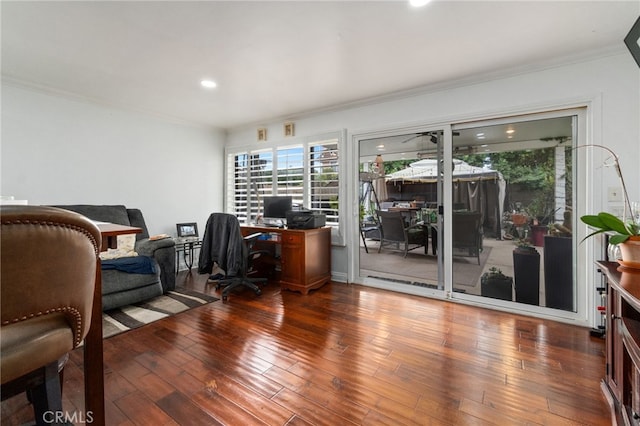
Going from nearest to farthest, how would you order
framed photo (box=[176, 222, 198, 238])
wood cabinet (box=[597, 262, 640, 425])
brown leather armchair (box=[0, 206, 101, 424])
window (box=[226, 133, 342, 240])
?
1. brown leather armchair (box=[0, 206, 101, 424])
2. wood cabinet (box=[597, 262, 640, 425])
3. window (box=[226, 133, 342, 240])
4. framed photo (box=[176, 222, 198, 238])

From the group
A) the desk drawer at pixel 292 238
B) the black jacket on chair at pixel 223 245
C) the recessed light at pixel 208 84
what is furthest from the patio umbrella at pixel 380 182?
the recessed light at pixel 208 84

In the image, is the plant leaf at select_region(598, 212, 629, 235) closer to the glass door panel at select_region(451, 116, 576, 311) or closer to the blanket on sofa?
the glass door panel at select_region(451, 116, 576, 311)

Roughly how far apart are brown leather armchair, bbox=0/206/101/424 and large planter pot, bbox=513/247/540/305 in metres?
3.40

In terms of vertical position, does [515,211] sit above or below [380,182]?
below

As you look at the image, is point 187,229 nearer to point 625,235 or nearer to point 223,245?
point 223,245

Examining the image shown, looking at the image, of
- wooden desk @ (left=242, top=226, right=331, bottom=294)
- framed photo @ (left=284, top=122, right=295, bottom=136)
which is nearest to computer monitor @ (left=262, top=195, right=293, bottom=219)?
wooden desk @ (left=242, top=226, right=331, bottom=294)

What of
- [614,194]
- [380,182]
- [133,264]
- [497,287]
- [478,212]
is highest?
[380,182]

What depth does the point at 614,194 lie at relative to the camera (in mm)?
2299

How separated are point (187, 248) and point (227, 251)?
62.3 inches

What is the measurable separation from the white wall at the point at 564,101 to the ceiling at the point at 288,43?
12 cm

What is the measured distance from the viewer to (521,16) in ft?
6.27

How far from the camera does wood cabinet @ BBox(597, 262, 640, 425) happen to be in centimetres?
110

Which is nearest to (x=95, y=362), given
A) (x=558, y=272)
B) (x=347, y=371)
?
(x=347, y=371)

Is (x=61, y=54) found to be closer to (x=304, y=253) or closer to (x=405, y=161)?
(x=304, y=253)
